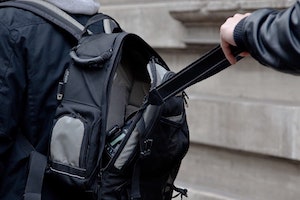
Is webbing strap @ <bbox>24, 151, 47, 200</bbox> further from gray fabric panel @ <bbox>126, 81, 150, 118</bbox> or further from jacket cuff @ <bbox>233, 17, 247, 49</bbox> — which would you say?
jacket cuff @ <bbox>233, 17, 247, 49</bbox>

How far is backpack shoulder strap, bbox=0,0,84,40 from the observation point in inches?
95.3

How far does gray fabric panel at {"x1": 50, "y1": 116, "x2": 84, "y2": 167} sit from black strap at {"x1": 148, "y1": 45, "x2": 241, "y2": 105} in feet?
1.13

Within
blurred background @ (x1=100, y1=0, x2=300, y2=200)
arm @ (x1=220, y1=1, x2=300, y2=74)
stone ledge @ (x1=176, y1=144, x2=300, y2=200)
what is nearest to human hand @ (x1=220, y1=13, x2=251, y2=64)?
arm @ (x1=220, y1=1, x2=300, y2=74)

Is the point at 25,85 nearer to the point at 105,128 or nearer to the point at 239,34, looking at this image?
the point at 105,128

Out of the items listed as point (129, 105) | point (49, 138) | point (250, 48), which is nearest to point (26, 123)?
point (49, 138)

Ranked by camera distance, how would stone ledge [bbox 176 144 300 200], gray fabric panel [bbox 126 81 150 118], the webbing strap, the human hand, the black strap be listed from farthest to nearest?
stone ledge [bbox 176 144 300 200], gray fabric panel [bbox 126 81 150 118], the webbing strap, the black strap, the human hand

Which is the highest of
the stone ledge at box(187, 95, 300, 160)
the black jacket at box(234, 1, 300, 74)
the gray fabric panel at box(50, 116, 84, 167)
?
the black jacket at box(234, 1, 300, 74)

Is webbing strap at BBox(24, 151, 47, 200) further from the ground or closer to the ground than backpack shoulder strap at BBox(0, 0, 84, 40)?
closer to the ground

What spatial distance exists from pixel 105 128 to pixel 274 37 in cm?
77

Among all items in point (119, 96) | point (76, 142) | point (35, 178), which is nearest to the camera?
point (76, 142)

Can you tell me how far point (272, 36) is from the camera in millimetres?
1793

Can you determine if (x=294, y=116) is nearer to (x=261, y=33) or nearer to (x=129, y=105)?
(x=129, y=105)

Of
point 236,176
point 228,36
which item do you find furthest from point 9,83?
point 236,176

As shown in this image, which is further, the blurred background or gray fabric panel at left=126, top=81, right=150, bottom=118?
the blurred background
